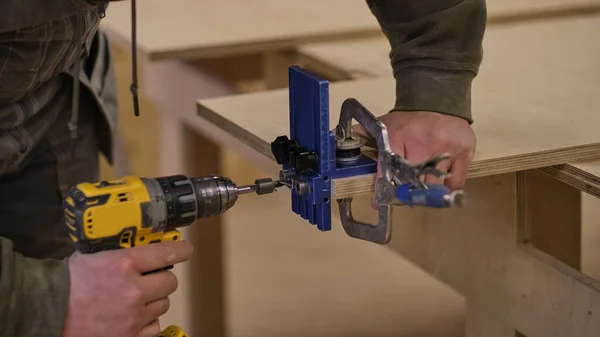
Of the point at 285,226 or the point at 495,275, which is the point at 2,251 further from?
the point at 285,226

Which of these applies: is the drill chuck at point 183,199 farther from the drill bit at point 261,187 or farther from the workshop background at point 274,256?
the workshop background at point 274,256

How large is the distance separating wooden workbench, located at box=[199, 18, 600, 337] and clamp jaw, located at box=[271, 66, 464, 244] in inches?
1.6

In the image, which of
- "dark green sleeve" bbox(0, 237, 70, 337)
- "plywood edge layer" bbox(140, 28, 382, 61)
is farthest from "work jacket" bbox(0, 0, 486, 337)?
"plywood edge layer" bbox(140, 28, 382, 61)

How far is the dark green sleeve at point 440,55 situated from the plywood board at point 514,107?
0.25 ft

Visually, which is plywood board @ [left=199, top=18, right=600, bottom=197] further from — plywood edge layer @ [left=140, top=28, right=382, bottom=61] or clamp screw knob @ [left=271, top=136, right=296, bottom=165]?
plywood edge layer @ [left=140, top=28, right=382, bottom=61]

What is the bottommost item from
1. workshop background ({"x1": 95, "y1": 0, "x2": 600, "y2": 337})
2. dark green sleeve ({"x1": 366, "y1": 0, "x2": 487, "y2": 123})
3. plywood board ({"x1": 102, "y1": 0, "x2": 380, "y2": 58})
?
workshop background ({"x1": 95, "y1": 0, "x2": 600, "y2": 337})

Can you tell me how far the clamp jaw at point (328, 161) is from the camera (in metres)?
1.08

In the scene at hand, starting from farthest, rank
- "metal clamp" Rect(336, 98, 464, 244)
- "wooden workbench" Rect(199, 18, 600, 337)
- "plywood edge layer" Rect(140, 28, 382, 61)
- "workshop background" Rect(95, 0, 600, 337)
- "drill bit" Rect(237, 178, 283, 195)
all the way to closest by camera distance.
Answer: "workshop background" Rect(95, 0, 600, 337) → "plywood edge layer" Rect(140, 28, 382, 61) → "wooden workbench" Rect(199, 18, 600, 337) → "drill bit" Rect(237, 178, 283, 195) → "metal clamp" Rect(336, 98, 464, 244)

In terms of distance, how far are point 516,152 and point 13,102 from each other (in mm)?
661

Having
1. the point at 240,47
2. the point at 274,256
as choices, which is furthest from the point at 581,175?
the point at 274,256

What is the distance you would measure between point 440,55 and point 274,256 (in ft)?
6.38

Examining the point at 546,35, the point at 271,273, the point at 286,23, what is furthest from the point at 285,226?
the point at 546,35

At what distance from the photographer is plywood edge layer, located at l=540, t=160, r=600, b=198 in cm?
117

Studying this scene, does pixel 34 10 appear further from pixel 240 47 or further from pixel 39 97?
pixel 240 47
